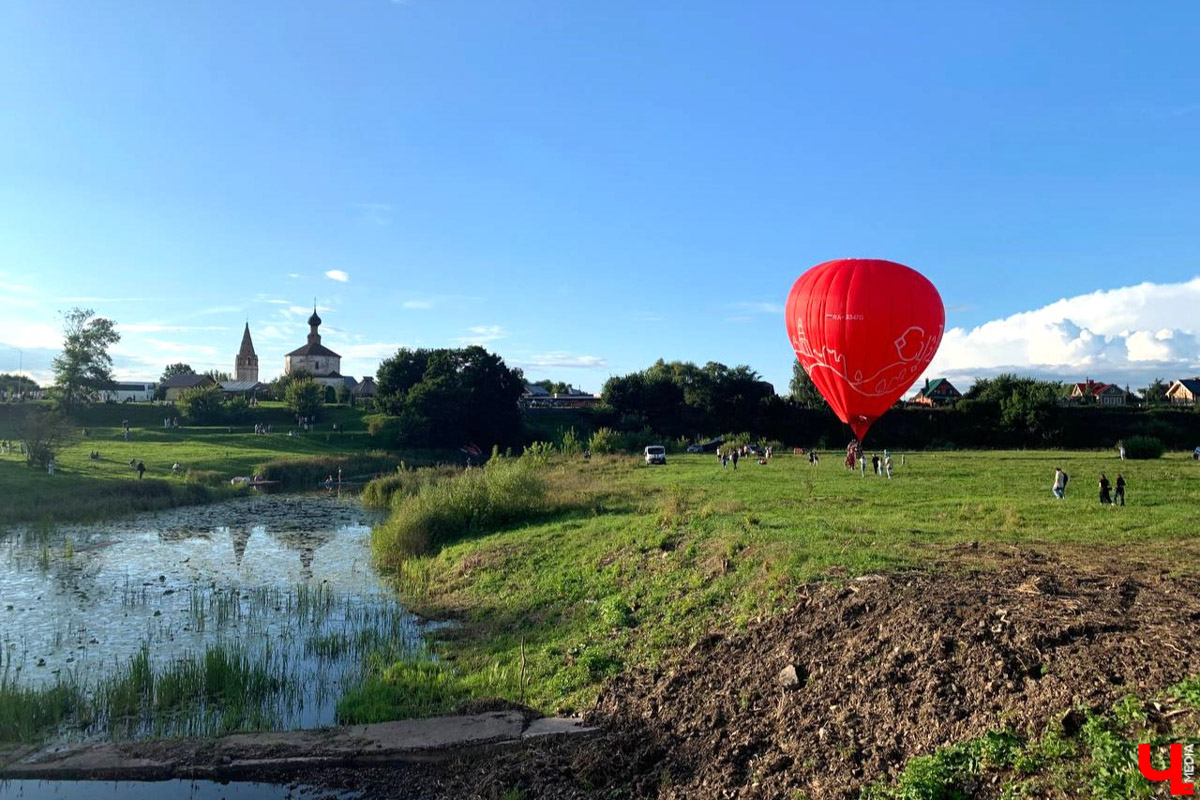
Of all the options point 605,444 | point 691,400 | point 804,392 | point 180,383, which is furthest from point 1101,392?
point 180,383

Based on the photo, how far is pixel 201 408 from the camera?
294ft

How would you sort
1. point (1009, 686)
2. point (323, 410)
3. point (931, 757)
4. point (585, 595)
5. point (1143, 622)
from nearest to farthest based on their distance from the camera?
point (931, 757)
point (1009, 686)
point (1143, 622)
point (585, 595)
point (323, 410)

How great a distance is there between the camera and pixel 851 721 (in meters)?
10.5

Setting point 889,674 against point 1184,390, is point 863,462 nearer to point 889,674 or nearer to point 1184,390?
point 889,674

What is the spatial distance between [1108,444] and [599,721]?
7044cm

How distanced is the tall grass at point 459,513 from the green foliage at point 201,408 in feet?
219

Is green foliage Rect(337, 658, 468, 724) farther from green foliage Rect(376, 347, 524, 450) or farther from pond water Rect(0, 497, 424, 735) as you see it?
green foliage Rect(376, 347, 524, 450)

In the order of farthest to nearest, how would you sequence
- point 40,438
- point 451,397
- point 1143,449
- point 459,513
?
point 451,397
point 1143,449
point 40,438
point 459,513

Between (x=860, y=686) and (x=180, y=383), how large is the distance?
149681 millimetres

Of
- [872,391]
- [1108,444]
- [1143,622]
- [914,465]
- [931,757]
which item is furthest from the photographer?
[1108,444]

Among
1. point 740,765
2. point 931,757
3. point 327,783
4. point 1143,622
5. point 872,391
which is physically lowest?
point 327,783

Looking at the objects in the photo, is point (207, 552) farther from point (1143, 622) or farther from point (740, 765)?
point (1143, 622)

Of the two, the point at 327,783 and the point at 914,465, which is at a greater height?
the point at 914,465

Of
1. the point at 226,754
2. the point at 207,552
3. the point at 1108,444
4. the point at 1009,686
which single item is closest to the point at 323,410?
the point at 207,552
